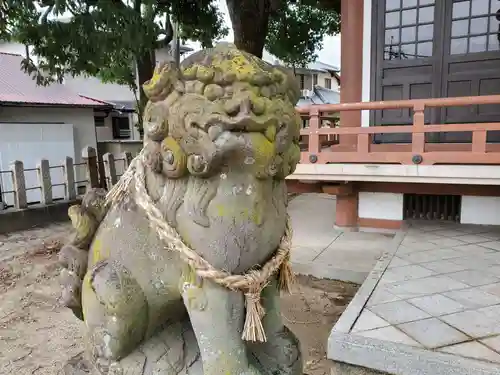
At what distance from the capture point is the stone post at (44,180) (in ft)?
29.1

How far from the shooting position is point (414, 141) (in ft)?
16.1

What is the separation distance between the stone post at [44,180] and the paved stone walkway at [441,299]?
7215 millimetres

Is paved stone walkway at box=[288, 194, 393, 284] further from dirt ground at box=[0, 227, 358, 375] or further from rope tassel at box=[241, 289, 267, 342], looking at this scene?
rope tassel at box=[241, 289, 267, 342]

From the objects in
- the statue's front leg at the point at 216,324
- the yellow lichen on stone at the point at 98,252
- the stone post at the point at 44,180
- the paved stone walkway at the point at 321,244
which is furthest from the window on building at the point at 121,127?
the statue's front leg at the point at 216,324

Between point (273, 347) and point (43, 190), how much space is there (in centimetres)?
869

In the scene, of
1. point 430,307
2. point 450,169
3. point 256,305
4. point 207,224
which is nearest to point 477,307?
point 430,307

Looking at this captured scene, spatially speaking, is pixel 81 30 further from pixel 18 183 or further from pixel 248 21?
pixel 18 183

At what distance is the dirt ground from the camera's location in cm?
349

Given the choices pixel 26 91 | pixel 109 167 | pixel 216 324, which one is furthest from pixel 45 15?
pixel 216 324

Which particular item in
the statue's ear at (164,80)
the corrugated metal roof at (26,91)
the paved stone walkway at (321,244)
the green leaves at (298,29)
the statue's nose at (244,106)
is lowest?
the paved stone walkway at (321,244)

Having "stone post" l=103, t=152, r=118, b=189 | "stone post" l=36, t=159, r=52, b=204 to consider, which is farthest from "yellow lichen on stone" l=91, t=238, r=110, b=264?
"stone post" l=103, t=152, r=118, b=189

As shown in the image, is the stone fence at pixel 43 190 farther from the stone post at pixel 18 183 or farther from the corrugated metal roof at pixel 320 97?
the corrugated metal roof at pixel 320 97

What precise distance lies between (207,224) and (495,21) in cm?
589

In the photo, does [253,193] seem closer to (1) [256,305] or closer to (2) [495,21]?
(1) [256,305]
